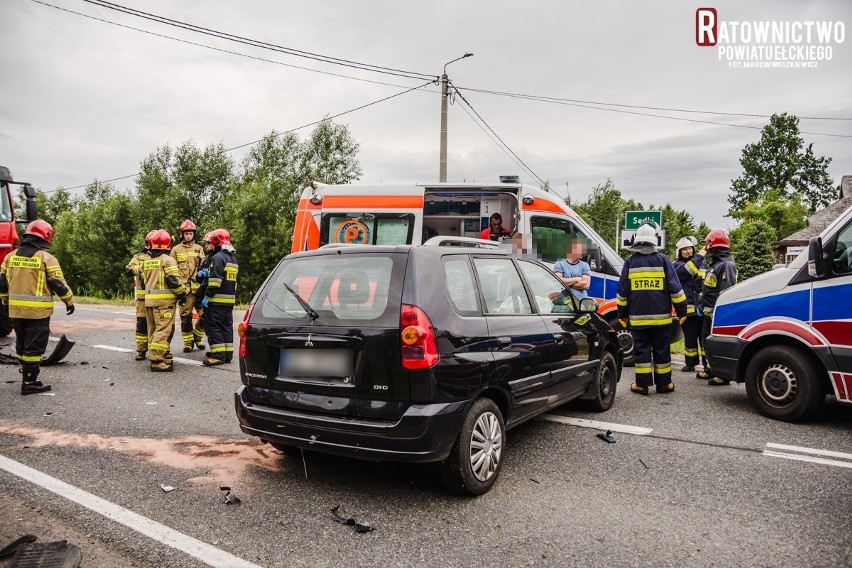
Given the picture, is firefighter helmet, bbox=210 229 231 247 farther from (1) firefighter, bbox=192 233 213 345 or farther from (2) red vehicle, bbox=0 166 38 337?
(2) red vehicle, bbox=0 166 38 337

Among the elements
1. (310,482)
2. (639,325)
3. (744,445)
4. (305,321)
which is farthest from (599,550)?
(639,325)

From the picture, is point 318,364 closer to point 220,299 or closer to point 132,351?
point 220,299

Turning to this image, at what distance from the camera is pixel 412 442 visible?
3.28 m

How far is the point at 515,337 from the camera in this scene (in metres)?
4.04

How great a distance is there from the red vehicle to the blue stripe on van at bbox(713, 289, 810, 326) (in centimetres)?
1085

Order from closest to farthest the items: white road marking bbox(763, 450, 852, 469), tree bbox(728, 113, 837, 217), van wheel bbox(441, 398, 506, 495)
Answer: van wheel bbox(441, 398, 506, 495) → white road marking bbox(763, 450, 852, 469) → tree bbox(728, 113, 837, 217)

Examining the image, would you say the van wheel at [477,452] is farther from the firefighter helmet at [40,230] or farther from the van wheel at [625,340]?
the firefighter helmet at [40,230]

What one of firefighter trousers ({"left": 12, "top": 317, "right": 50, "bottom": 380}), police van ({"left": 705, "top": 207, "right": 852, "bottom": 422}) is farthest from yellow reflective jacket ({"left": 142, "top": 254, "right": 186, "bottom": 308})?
police van ({"left": 705, "top": 207, "right": 852, "bottom": 422})

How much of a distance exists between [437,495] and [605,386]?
2.70 meters

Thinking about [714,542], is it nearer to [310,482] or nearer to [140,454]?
[310,482]

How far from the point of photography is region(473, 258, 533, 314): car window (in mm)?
4035

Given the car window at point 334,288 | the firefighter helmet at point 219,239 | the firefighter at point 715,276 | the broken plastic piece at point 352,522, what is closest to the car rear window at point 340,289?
the car window at point 334,288

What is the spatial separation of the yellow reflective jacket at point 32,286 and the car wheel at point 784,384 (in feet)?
23.6

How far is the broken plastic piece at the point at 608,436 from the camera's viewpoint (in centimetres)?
475
